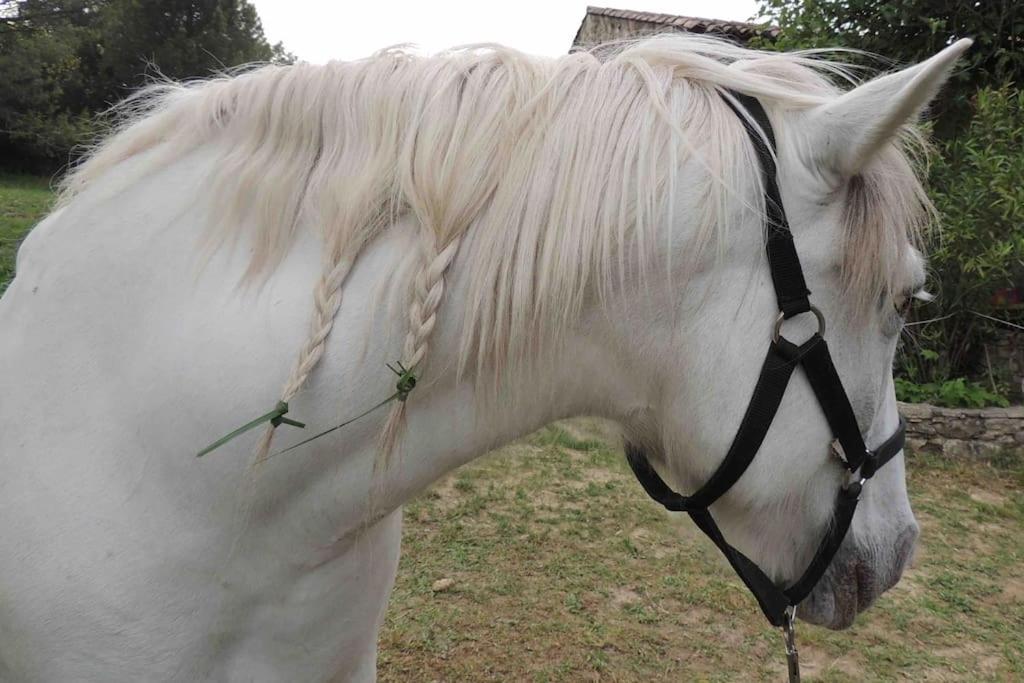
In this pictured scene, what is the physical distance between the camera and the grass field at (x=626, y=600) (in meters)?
2.87

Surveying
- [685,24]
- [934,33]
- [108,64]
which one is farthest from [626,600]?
[108,64]

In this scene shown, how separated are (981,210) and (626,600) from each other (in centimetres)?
394

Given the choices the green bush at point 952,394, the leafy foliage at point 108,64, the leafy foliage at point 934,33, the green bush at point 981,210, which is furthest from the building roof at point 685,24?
the leafy foliage at point 108,64

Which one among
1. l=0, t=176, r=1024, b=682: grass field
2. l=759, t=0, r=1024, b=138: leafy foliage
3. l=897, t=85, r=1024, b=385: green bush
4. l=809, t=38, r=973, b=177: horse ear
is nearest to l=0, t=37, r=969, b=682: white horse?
l=809, t=38, r=973, b=177: horse ear

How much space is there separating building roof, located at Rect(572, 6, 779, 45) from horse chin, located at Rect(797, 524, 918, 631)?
237 inches

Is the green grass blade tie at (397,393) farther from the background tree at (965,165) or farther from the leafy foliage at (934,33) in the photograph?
the leafy foliage at (934,33)

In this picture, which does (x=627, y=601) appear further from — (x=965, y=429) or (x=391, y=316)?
(x=965, y=429)

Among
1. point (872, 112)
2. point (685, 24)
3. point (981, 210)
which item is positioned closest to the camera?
point (872, 112)

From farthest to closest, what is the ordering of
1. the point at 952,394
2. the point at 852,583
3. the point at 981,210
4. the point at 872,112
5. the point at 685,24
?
the point at 685,24
the point at 952,394
the point at 981,210
the point at 852,583
the point at 872,112

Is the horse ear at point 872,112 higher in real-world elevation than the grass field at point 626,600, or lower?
higher

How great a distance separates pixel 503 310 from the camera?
922mm

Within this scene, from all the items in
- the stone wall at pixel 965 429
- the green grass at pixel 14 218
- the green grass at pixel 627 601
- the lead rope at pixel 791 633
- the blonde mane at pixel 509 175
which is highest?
the blonde mane at pixel 509 175

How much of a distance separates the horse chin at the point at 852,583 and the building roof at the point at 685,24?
6.01 meters

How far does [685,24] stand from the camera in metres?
8.93
